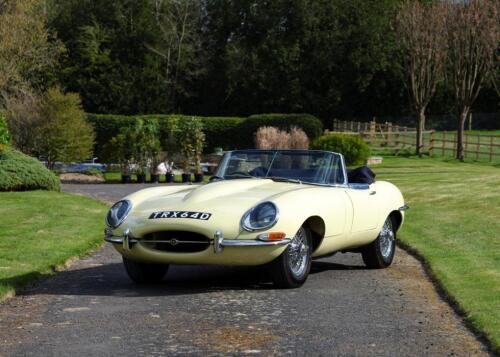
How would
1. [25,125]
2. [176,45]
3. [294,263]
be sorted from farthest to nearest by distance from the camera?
[176,45], [25,125], [294,263]

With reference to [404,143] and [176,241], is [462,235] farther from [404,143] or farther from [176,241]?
Answer: [404,143]

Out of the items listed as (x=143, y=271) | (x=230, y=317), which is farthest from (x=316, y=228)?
(x=230, y=317)

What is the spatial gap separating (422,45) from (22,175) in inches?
1140

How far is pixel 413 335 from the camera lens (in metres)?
7.54

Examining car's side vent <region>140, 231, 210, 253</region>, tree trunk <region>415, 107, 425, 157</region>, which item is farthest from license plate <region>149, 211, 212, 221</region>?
tree trunk <region>415, 107, 425, 157</region>

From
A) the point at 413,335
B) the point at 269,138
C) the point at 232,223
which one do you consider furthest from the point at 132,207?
the point at 269,138

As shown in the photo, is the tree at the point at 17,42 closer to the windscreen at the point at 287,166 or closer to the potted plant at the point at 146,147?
the potted plant at the point at 146,147

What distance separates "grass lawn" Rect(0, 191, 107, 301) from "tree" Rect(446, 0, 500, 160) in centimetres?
2720

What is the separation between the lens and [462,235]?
1555 cm

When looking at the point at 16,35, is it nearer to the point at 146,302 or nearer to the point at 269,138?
the point at 269,138

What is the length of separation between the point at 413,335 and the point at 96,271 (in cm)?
498

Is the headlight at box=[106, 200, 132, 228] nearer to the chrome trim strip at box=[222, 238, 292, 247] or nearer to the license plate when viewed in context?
the license plate

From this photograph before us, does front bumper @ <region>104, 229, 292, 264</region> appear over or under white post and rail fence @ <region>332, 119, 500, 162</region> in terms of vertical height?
over

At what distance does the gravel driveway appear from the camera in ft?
23.0
